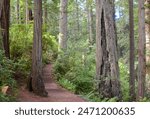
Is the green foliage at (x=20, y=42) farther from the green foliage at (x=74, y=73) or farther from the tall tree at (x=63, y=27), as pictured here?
the tall tree at (x=63, y=27)

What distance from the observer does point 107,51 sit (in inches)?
586

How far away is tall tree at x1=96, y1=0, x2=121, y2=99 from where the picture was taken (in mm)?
14547

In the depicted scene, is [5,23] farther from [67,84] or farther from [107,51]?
[107,51]

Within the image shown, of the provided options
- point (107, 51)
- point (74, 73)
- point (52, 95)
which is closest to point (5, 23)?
point (52, 95)

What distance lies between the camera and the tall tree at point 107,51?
1455cm

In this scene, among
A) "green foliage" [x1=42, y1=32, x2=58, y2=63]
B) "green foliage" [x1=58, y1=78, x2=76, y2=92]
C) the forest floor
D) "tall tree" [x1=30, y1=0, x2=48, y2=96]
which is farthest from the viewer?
"green foliage" [x1=42, y1=32, x2=58, y2=63]

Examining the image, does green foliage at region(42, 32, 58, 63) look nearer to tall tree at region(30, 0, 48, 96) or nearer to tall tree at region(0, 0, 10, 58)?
tall tree at region(0, 0, 10, 58)

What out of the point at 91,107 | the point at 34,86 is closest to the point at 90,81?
the point at 34,86

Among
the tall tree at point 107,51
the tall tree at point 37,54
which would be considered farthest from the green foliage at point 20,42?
the tall tree at point 37,54

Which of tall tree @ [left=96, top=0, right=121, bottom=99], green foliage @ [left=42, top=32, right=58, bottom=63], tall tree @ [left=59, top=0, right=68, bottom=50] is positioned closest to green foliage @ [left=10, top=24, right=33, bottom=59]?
green foliage @ [left=42, top=32, right=58, bottom=63]

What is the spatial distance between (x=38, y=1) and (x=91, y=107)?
6.61m

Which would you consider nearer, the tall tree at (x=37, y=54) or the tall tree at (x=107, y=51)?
the tall tree at (x=37, y=54)

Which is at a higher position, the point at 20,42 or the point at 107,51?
the point at 20,42

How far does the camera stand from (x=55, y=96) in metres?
13.2
